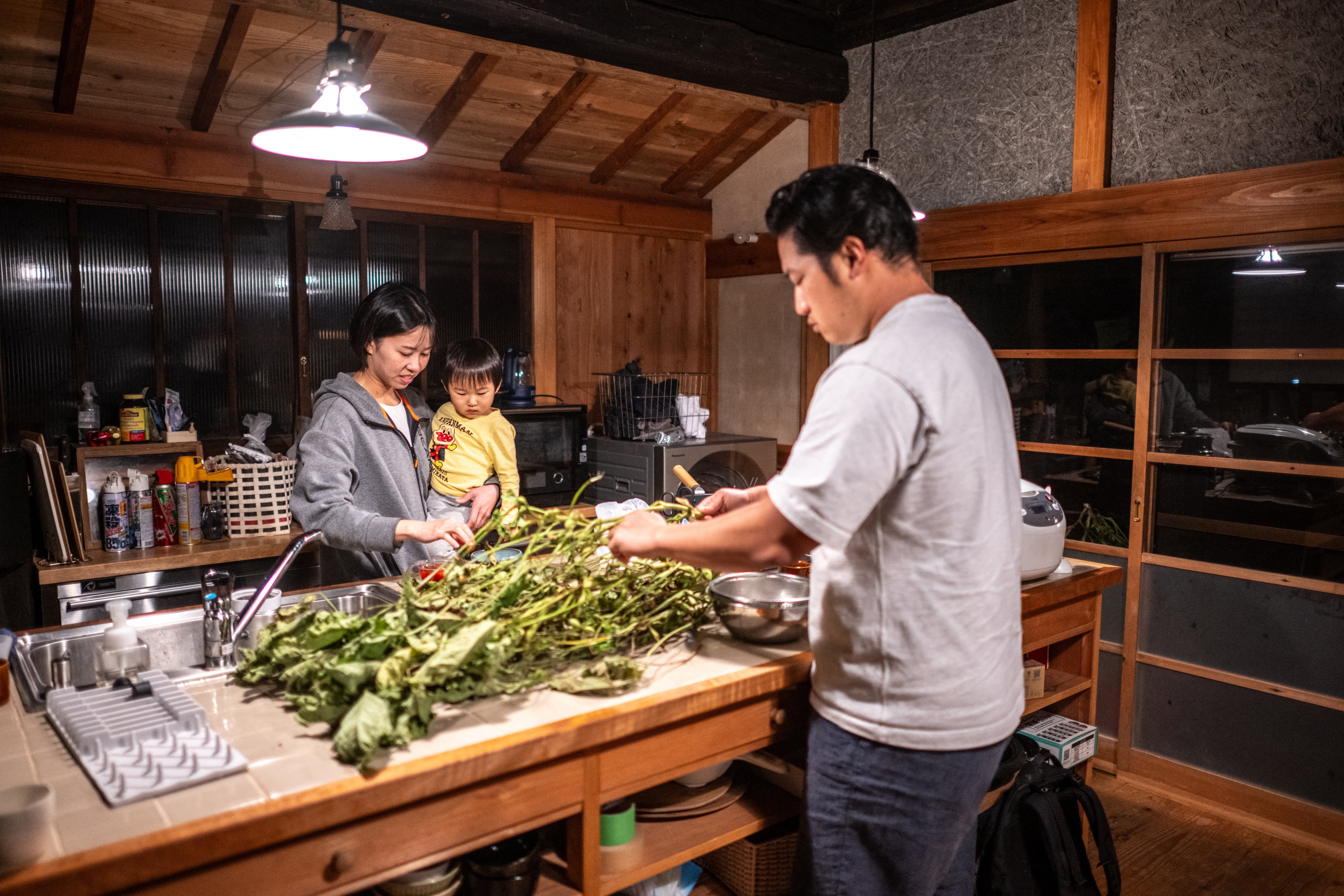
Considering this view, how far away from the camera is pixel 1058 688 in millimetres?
2805

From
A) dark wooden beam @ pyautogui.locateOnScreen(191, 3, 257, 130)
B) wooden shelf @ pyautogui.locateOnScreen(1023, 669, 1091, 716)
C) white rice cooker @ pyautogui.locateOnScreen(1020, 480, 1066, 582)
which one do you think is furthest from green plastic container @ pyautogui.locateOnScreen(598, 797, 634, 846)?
dark wooden beam @ pyautogui.locateOnScreen(191, 3, 257, 130)

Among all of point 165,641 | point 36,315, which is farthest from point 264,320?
point 165,641

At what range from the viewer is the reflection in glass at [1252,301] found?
3.07 metres

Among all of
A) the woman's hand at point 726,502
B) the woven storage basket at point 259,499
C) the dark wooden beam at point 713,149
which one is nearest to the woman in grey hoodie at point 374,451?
the woman's hand at point 726,502

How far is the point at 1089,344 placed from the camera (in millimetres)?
3705

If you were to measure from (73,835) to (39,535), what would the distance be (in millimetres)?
2705

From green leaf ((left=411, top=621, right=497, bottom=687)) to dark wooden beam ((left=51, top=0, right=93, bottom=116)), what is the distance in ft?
9.76

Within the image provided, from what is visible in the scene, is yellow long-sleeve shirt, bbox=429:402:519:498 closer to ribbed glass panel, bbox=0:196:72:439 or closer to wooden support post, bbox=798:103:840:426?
ribbed glass panel, bbox=0:196:72:439

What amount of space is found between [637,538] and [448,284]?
11.4 feet

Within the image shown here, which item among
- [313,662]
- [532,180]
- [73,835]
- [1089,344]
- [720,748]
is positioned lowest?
[720,748]

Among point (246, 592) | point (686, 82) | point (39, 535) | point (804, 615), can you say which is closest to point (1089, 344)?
point (686, 82)

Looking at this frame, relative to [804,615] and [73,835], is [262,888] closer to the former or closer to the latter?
[73,835]

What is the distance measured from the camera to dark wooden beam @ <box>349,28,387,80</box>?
376cm

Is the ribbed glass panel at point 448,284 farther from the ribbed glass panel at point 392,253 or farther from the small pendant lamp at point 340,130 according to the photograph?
the small pendant lamp at point 340,130
